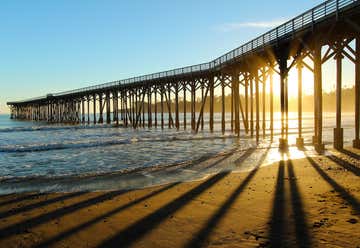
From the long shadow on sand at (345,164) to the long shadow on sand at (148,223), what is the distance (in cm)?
416

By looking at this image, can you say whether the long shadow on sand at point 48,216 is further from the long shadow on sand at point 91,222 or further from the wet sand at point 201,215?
the long shadow on sand at point 91,222

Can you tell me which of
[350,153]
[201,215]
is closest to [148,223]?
[201,215]

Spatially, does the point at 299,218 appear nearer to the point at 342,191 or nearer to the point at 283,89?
the point at 342,191

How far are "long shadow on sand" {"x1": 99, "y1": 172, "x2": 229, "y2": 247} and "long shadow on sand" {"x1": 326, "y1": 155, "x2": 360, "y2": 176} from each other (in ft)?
13.6

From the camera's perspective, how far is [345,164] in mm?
11203

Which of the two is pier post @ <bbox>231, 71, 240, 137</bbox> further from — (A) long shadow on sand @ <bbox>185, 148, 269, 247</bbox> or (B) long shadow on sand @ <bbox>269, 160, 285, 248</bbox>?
(B) long shadow on sand @ <bbox>269, 160, 285, 248</bbox>

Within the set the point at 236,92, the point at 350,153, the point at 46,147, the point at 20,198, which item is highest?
the point at 236,92

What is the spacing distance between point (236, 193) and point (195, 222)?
2302 mm

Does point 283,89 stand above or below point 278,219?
above

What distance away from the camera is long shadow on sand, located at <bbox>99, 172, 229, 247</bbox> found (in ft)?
17.1

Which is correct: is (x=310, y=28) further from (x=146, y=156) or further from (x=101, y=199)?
(x=101, y=199)

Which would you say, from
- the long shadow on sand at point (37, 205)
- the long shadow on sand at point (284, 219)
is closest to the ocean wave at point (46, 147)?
the long shadow on sand at point (37, 205)

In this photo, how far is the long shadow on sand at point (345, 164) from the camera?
9913 millimetres

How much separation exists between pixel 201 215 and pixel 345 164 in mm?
6635
